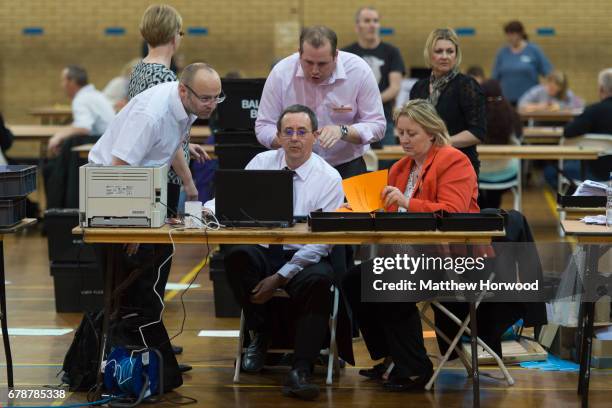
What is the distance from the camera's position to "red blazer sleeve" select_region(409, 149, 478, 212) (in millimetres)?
4746

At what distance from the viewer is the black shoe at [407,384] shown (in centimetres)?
474

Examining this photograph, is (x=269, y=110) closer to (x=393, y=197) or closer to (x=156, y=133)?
(x=156, y=133)

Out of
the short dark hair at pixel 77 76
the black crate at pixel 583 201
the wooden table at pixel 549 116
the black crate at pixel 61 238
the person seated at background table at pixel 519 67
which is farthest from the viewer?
the person seated at background table at pixel 519 67

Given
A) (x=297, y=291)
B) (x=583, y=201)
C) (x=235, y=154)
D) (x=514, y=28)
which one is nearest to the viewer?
(x=297, y=291)

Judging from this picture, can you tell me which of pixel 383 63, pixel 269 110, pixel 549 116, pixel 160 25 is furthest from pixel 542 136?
pixel 160 25

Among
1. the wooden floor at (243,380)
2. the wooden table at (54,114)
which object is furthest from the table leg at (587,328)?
the wooden table at (54,114)

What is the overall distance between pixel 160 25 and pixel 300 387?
1.95 m

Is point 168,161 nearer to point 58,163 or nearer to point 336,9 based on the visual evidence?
point 58,163

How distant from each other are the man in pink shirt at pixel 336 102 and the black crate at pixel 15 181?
125 cm

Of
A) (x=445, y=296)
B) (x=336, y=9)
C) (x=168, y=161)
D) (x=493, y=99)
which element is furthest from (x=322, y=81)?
(x=336, y=9)

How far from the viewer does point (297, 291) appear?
4719mm

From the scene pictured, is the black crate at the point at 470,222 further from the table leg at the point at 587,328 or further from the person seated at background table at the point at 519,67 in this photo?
the person seated at background table at the point at 519,67

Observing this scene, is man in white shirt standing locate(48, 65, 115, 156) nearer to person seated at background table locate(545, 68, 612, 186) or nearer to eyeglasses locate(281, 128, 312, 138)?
person seated at background table locate(545, 68, 612, 186)

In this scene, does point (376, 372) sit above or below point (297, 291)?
below
